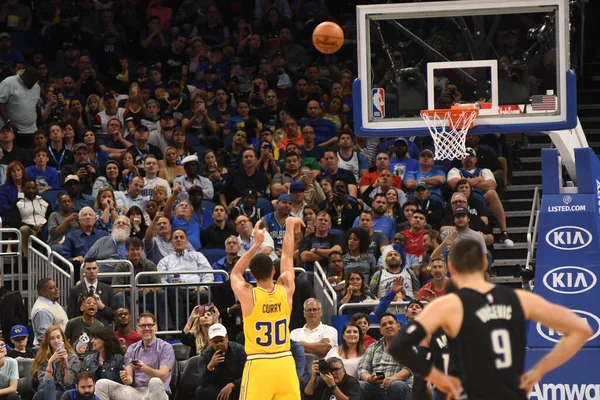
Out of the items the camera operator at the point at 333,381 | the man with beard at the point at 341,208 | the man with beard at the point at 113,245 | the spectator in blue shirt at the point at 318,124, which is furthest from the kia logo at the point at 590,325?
the spectator in blue shirt at the point at 318,124

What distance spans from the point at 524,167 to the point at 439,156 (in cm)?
778

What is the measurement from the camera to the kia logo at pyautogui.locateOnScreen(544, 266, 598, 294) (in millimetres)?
12102

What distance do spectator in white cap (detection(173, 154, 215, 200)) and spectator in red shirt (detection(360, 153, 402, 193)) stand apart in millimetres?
2263

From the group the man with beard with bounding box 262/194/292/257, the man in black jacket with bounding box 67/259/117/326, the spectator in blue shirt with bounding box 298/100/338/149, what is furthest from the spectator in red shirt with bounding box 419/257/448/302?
the spectator in blue shirt with bounding box 298/100/338/149

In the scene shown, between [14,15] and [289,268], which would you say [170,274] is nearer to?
[289,268]

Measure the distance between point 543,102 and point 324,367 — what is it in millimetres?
3753

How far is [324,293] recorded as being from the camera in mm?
15180

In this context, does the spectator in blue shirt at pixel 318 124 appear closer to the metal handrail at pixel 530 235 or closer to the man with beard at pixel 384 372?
the metal handrail at pixel 530 235

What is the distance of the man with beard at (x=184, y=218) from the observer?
53.3ft

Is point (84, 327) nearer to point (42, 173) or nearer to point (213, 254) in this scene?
point (213, 254)

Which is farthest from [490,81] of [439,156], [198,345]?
[198,345]

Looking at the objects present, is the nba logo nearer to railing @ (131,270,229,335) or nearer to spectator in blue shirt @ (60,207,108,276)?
railing @ (131,270,229,335)

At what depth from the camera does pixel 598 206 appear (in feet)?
40.4

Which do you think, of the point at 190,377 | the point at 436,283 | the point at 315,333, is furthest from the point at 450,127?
the point at 190,377
